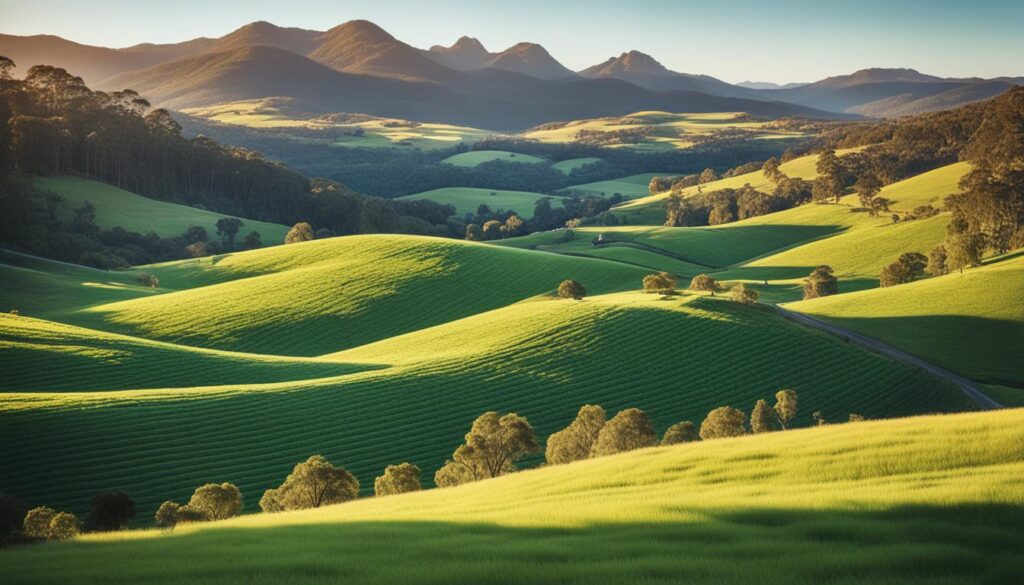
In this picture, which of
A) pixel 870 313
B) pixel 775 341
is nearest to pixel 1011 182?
pixel 870 313

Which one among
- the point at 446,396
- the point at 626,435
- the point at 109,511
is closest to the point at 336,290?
the point at 446,396

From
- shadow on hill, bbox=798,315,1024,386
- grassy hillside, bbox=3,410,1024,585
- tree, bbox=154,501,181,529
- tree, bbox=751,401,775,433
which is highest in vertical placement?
grassy hillside, bbox=3,410,1024,585

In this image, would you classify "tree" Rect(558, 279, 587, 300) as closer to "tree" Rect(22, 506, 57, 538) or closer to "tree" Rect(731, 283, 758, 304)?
"tree" Rect(731, 283, 758, 304)

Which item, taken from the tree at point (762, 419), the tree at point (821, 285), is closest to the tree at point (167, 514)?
the tree at point (762, 419)

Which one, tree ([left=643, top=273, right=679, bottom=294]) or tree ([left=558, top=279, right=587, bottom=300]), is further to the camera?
tree ([left=558, top=279, right=587, bottom=300])

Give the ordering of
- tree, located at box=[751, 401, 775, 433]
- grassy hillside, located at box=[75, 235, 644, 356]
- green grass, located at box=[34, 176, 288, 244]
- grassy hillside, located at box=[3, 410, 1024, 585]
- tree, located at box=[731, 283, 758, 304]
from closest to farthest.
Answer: grassy hillside, located at box=[3, 410, 1024, 585] < tree, located at box=[751, 401, 775, 433] < tree, located at box=[731, 283, 758, 304] < grassy hillside, located at box=[75, 235, 644, 356] < green grass, located at box=[34, 176, 288, 244]

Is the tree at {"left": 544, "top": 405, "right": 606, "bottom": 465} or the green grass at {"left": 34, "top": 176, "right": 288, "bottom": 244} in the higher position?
→ the green grass at {"left": 34, "top": 176, "right": 288, "bottom": 244}

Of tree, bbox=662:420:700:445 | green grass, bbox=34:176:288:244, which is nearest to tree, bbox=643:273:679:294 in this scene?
tree, bbox=662:420:700:445

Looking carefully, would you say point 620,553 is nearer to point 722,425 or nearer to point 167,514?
point 167,514

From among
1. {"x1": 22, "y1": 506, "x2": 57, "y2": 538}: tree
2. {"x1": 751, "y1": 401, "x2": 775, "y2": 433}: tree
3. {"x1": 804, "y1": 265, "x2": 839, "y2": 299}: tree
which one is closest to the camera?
{"x1": 22, "y1": 506, "x2": 57, "y2": 538}: tree
